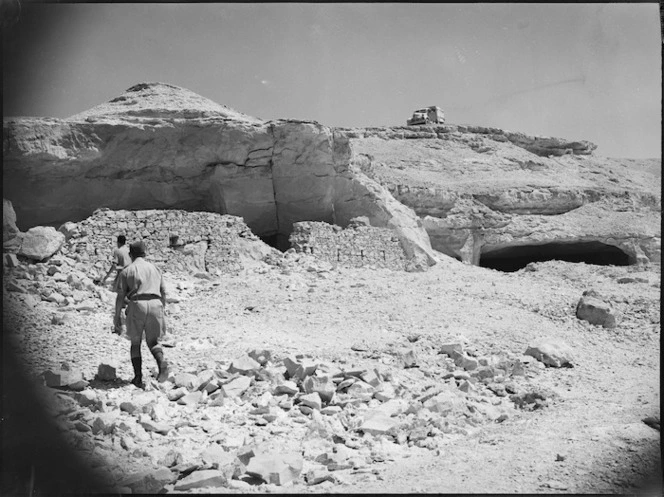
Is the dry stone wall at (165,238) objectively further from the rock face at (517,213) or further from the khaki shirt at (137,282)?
the rock face at (517,213)

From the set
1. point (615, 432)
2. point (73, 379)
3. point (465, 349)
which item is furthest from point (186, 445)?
point (465, 349)

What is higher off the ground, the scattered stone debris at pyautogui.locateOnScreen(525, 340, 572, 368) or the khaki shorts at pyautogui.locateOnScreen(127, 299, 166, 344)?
the khaki shorts at pyautogui.locateOnScreen(127, 299, 166, 344)

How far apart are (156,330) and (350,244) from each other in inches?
295

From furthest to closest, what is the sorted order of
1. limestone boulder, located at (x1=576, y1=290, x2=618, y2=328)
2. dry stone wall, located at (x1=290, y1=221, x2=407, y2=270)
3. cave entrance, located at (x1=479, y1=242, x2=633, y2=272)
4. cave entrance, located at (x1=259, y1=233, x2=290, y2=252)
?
cave entrance, located at (x1=479, y1=242, x2=633, y2=272) → cave entrance, located at (x1=259, y1=233, x2=290, y2=252) → dry stone wall, located at (x1=290, y1=221, x2=407, y2=270) → limestone boulder, located at (x1=576, y1=290, x2=618, y2=328)

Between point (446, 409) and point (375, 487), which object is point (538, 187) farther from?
point (375, 487)

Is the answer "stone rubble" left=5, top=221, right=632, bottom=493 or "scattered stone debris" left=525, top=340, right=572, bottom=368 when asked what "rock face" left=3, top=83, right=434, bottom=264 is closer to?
"scattered stone debris" left=525, top=340, right=572, bottom=368

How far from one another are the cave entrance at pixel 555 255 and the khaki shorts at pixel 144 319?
14751 mm

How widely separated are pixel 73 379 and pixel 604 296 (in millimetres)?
9004

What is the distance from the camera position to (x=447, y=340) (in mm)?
7680

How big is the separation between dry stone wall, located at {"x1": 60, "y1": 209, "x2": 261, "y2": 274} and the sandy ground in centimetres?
46

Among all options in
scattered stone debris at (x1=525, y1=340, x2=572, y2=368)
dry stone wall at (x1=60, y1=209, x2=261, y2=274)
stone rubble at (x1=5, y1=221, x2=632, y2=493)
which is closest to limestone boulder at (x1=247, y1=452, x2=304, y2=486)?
stone rubble at (x1=5, y1=221, x2=632, y2=493)

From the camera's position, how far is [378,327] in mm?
8383

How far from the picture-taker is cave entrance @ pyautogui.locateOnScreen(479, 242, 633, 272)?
19.0 metres

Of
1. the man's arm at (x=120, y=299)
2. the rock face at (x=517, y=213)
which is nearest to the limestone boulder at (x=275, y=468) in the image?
the man's arm at (x=120, y=299)
